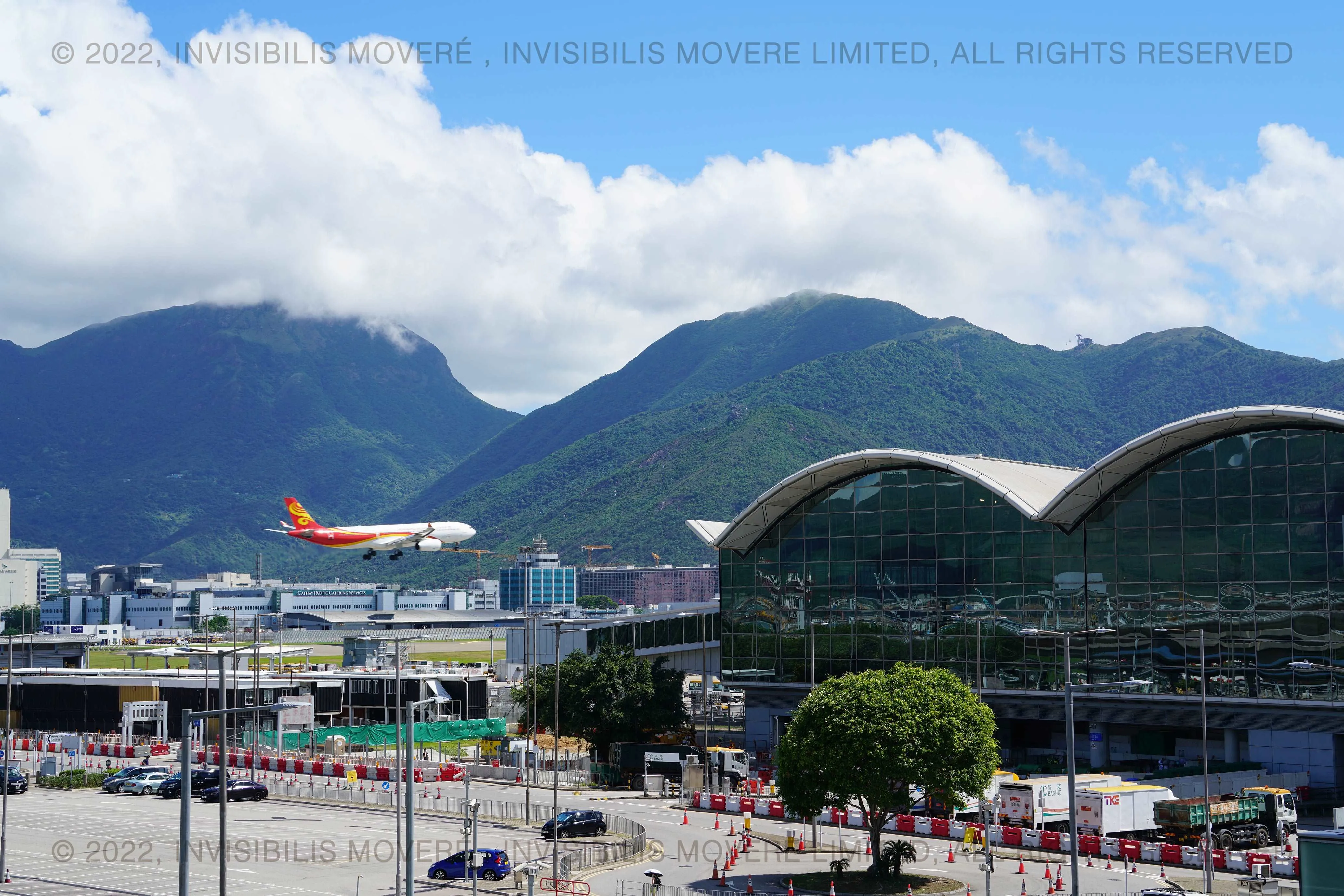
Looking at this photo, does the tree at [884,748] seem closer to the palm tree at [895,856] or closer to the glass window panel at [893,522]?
the palm tree at [895,856]

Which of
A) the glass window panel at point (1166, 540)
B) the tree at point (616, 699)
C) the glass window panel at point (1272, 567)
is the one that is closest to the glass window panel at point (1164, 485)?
the glass window panel at point (1166, 540)

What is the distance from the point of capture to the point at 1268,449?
81.9m

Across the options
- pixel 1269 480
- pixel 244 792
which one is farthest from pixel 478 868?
pixel 1269 480

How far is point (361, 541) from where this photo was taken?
14225 centimetres

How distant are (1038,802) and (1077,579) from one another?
24.6 metres

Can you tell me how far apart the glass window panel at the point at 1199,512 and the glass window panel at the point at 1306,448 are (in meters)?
5.18

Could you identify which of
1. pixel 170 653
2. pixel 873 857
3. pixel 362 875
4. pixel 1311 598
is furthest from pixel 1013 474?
pixel 170 653

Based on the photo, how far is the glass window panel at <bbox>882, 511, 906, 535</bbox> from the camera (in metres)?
95.4

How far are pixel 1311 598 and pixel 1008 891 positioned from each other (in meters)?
35.0

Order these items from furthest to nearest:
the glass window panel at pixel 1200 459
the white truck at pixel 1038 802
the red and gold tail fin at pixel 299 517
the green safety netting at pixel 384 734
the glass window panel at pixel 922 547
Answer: the red and gold tail fin at pixel 299 517 < the green safety netting at pixel 384 734 < the glass window panel at pixel 922 547 < the glass window panel at pixel 1200 459 < the white truck at pixel 1038 802

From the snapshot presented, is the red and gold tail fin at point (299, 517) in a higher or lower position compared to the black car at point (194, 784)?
higher

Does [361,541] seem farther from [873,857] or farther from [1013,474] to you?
[873,857]

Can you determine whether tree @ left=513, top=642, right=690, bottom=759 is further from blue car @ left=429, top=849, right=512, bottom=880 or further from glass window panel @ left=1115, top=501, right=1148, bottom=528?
blue car @ left=429, top=849, right=512, bottom=880

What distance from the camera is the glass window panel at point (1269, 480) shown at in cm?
8119
